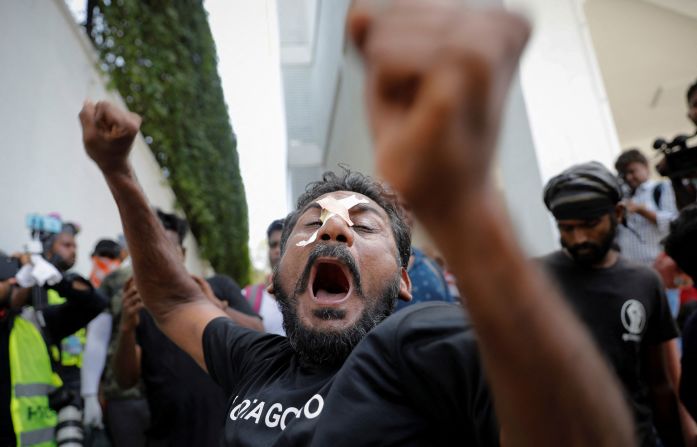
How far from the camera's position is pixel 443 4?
0.53m

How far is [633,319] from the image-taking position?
2.31 meters

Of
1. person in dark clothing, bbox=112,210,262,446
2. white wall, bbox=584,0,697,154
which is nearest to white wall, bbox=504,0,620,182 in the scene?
white wall, bbox=584,0,697,154

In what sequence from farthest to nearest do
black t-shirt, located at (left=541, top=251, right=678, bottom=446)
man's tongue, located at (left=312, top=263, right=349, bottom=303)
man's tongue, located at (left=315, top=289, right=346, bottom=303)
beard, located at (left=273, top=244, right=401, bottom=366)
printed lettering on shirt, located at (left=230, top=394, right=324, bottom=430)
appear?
black t-shirt, located at (left=541, top=251, right=678, bottom=446) < man's tongue, located at (left=312, top=263, right=349, bottom=303) < man's tongue, located at (left=315, top=289, right=346, bottom=303) < beard, located at (left=273, top=244, right=401, bottom=366) < printed lettering on shirt, located at (left=230, top=394, right=324, bottom=430)

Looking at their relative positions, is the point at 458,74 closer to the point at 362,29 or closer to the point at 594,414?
the point at 362,29

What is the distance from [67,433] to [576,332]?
2.93 metres

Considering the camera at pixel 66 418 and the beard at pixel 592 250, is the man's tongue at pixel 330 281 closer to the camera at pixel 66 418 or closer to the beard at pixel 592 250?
the beard at pixel 592 250

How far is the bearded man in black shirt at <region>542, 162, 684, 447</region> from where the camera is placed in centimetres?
227

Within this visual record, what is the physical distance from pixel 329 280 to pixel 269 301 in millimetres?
2174

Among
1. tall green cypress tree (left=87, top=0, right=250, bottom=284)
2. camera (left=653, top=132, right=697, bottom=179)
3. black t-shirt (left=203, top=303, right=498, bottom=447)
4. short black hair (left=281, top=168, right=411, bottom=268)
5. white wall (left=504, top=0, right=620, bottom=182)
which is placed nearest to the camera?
black t-shirt (left=203, top=303, right=498, bottom=447)

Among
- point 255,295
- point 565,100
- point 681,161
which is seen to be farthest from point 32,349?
point 565,100

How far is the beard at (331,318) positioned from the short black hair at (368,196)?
19 centimetres

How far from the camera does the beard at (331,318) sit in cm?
132

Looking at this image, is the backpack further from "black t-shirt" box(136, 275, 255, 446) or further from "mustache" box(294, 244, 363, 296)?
"mustache" box(294, 244, 363, 296)

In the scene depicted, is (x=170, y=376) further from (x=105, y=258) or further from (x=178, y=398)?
(x=105, y=258)
